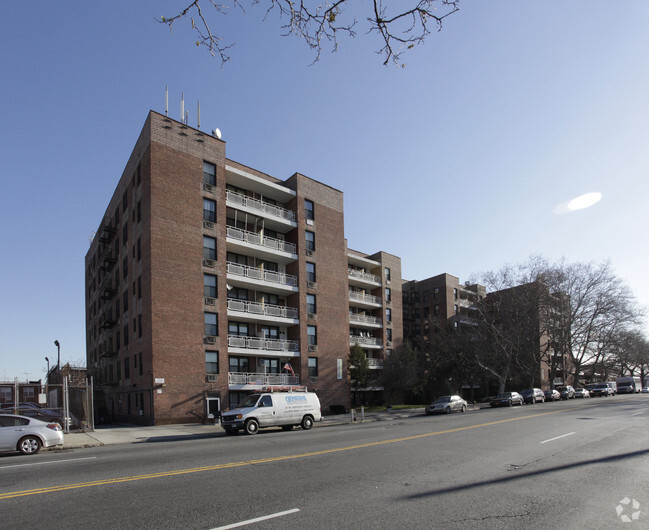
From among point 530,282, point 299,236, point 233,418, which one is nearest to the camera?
point 233,418

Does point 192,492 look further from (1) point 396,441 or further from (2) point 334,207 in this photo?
(2) point 334,207

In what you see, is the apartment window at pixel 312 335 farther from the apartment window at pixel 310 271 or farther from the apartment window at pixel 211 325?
the apartment window at pixel 211 325

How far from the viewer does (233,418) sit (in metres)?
21.2

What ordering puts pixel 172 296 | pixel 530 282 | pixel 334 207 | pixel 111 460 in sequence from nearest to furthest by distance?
pixel 111 460, pixel 172 296, pixel 334 207, pixel 530 282

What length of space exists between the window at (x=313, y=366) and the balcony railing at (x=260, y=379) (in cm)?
167

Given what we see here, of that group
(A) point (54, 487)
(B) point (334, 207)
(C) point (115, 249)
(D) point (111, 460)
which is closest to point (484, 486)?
(A) point (54, 487)

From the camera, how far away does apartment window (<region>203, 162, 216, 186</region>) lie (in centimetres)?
3450

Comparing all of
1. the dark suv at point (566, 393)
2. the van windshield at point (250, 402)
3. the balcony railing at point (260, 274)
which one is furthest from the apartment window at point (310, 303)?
the dark suv at point (566, 393)

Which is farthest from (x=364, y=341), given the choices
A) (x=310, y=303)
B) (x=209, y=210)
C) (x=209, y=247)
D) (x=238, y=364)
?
(x=209, y=210)

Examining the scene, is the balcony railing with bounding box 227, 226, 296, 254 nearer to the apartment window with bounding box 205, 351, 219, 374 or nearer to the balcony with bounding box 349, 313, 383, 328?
the apartment window with bounding box 205, 351, 219, 374

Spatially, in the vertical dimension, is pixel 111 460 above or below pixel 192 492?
below

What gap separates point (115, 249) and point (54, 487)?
36.0m

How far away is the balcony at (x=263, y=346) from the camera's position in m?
34.3

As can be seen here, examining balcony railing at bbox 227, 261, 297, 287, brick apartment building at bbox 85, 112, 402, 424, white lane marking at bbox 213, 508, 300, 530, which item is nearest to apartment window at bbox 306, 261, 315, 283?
brick apartment building at bbox 85, 112, 402, 424
